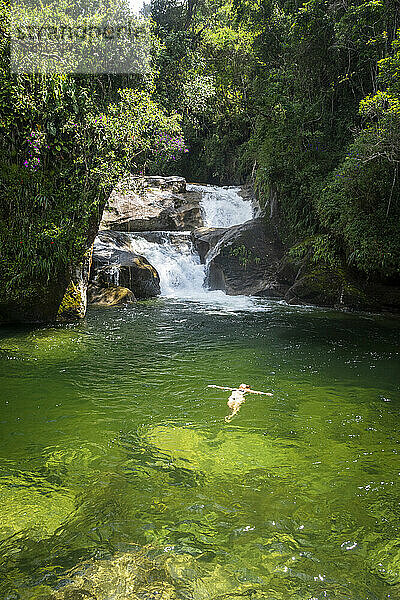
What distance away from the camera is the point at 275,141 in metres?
15.7

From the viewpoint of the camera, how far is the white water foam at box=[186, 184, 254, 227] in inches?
874

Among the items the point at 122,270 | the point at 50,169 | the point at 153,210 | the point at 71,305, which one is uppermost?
the point at 153,210

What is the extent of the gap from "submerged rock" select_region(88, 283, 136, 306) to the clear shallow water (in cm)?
534

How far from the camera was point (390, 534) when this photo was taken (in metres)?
3.10

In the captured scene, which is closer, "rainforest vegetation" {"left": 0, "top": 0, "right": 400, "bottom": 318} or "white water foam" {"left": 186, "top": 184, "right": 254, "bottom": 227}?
"rainforest vegetation" {"left": 0, "top": 0, "right": 400, "bottom": 318}

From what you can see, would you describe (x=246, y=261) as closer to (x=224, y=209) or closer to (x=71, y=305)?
(x=224, y=209)

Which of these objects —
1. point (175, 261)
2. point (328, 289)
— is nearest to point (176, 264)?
point (175, 261)

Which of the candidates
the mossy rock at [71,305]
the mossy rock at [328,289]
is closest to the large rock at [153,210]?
the mossy rock at [328,289]

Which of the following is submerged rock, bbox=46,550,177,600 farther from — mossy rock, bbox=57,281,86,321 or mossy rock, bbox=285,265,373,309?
mossy rock, bbox=285,265,373,309

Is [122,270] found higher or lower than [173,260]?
lower

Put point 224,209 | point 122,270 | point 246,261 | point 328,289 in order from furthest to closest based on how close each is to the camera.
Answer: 1. point 224,209
2. point 246,261
3. point 122,270
4. point 328,289

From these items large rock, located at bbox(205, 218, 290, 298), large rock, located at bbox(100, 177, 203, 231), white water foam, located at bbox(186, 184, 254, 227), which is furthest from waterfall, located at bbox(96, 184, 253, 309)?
white water foam, located at bbox(186, 184, 254, 227)

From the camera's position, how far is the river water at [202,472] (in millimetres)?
2752

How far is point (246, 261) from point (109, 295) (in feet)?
18.7
